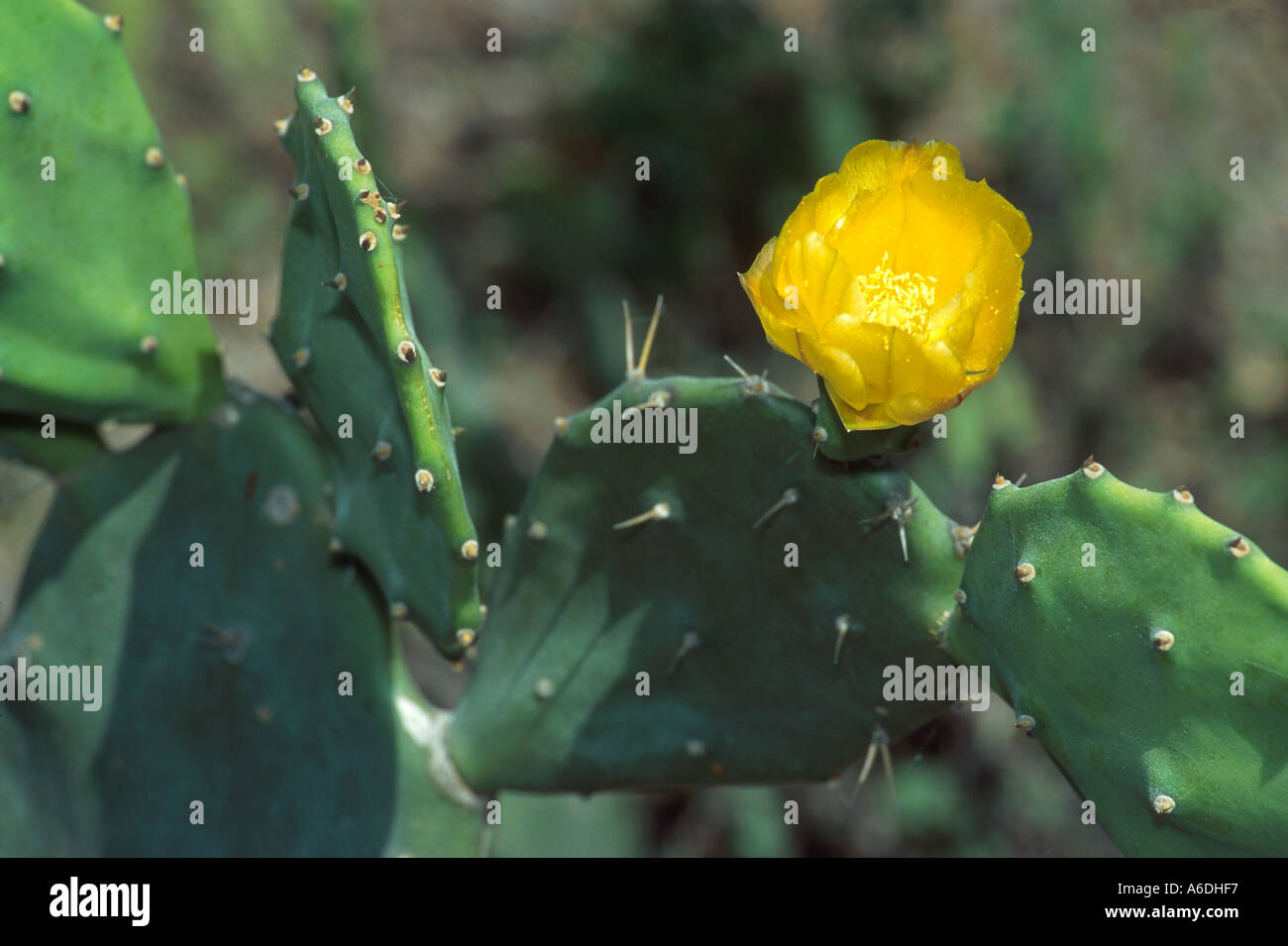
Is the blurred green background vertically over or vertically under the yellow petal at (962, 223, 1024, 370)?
over

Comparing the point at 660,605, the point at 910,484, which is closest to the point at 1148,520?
the point at 910,484

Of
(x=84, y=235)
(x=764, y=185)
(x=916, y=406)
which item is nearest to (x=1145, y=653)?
(x=916, y=406)

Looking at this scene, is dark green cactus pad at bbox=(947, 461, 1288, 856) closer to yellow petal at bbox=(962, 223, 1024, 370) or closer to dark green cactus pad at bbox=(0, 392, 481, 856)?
yellow petal at bbox=(962, 223, 1024, 370)

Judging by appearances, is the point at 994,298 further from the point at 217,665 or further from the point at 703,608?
the point at 217,665

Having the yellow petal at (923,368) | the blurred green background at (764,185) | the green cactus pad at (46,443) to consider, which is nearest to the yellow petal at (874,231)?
the yellow petal at (923,368)

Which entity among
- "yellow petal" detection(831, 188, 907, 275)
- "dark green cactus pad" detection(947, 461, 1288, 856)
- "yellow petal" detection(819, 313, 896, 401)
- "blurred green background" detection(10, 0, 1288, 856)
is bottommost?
"dark green cactus pad" detection(947, 461, 1288, 856)

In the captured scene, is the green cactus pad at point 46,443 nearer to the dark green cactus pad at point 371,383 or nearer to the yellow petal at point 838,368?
the dark green cactus pad at point 371,383

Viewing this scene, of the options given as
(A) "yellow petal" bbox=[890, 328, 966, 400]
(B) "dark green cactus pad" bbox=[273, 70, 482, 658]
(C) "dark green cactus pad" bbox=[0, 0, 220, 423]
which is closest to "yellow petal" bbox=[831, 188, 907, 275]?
(A) "yellow petal" bbox=[890, 328, 966, 400]

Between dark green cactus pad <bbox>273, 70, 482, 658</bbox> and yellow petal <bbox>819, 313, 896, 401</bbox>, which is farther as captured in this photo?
dark green cactus pad <bbox>273, 70, 482, 658</bbox>
